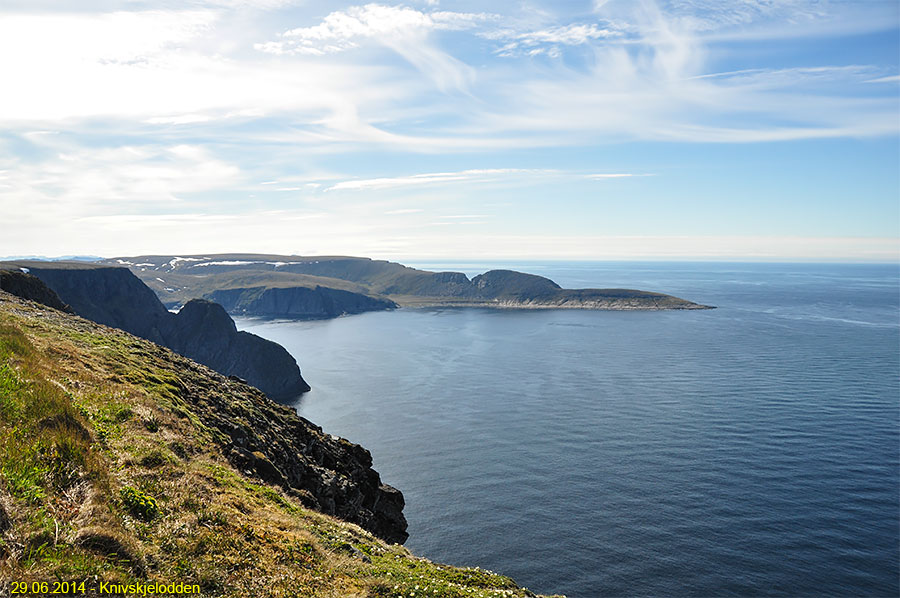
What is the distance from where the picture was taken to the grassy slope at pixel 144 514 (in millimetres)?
13070

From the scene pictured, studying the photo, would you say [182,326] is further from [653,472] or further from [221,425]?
[221,425]

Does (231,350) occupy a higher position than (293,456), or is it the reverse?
(293,456)

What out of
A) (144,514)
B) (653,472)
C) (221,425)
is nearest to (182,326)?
(653,472)

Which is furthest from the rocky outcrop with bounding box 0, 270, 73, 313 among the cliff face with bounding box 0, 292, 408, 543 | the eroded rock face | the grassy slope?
the grassy slope

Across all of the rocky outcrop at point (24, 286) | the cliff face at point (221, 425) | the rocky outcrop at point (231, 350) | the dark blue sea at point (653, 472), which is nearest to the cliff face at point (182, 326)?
the rocky outcrop at point (231, 350)

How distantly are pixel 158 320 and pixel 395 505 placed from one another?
158614 mm

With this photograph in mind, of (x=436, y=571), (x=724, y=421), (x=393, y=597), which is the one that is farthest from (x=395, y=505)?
(x=724, y=421)

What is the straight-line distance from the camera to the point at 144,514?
16.4 meters

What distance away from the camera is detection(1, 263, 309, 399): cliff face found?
514 ft

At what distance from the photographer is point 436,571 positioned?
22.7 metres

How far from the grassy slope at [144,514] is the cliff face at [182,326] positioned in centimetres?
13498

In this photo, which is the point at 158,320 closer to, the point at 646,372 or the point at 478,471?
the point at 478,471

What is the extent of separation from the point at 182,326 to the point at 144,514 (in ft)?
585

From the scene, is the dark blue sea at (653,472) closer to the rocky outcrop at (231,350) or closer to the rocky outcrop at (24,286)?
the rocky outcrop at (231,350)
